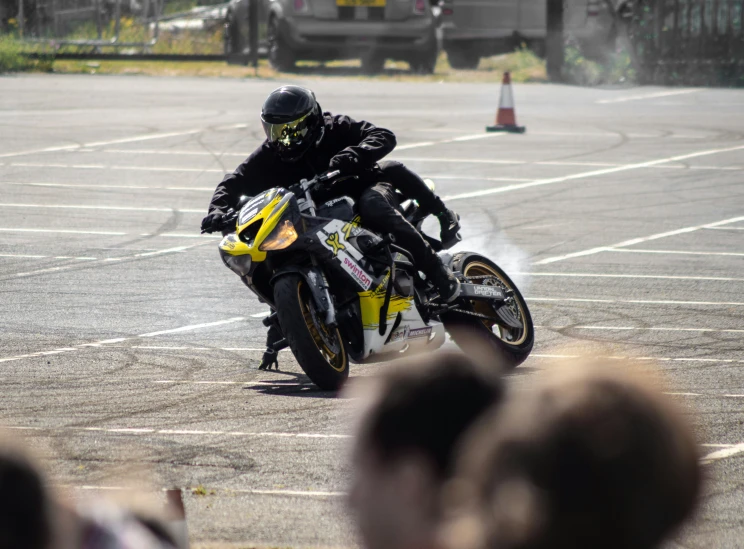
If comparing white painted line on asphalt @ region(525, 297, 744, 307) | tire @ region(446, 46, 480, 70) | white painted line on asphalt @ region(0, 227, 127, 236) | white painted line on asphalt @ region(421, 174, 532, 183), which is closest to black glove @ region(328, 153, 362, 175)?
white painted line on asphalt @ region(525, 297, 744, 307)

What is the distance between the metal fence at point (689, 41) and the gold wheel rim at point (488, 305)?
19787mm

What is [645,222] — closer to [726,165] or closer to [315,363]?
[726,165]

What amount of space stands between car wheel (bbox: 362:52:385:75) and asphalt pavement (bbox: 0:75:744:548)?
261 cm

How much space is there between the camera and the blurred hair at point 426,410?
2086mm

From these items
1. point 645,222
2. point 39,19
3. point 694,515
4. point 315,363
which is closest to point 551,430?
point 694,515

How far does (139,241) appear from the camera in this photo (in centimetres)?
1255

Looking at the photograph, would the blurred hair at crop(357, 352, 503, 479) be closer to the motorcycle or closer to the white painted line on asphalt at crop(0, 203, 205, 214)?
the motorcycle

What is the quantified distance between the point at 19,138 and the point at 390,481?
18431 millimetres

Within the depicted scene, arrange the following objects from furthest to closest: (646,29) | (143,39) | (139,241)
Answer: (143,39), (646,29), (139,241)

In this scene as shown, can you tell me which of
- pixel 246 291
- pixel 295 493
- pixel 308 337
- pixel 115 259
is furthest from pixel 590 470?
pixel 115 259

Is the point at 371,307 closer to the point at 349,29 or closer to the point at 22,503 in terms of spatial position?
the point at 22,503

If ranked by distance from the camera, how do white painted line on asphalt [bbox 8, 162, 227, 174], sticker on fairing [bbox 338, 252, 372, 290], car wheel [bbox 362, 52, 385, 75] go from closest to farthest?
1. sticker on fairing [bbox 338, 252, 372, 290]
2. white painted line on asphalt [bbox 8, 162, 227, 174]
3. car wheel [bbox 362, 52, 385, 75]

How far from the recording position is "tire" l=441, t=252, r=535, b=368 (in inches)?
310

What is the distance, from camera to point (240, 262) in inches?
288
